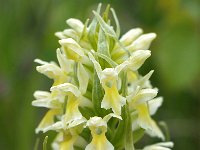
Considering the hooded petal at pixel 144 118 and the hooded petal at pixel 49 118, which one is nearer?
the hooded petal at pixel 144 118

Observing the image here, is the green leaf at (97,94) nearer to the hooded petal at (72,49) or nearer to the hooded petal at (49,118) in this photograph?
the hooded petal at (72,49)

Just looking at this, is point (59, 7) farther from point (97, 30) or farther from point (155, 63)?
point (97, 30)

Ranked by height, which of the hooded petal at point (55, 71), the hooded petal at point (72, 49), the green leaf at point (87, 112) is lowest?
the green leaf at point (87, 112)

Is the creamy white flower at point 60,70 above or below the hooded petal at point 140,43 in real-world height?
below

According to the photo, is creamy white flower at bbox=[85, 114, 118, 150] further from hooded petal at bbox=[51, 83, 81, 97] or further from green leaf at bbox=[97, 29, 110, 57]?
green leaf at bbox=[97, 29, 110, 57]

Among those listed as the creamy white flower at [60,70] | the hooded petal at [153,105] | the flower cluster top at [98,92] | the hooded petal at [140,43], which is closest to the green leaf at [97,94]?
the flower cluster top at [98,92]

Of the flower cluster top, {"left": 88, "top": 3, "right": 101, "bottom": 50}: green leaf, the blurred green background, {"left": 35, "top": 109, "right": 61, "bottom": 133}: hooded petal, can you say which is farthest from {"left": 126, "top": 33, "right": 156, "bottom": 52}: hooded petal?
the blurred green background

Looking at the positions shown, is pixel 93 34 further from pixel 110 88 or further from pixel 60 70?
pixel 110 88
